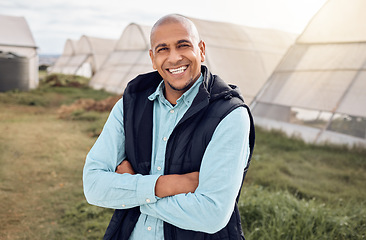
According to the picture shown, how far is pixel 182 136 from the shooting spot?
1710 millimetres

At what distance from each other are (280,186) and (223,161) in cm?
400

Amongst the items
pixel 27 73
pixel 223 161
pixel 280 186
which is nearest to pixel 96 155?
pixel 223 161

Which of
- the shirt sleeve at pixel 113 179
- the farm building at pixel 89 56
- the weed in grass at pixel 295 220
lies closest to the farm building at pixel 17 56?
the farm building at pixel 89 56

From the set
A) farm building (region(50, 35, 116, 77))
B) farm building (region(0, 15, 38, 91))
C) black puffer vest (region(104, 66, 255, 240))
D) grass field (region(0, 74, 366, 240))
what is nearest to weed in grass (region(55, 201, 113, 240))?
grass field (region(0, 74, 366, 240))

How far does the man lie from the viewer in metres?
1.65

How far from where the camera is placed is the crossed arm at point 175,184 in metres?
1.69

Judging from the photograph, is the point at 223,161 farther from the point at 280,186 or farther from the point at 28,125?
the point at 28,125

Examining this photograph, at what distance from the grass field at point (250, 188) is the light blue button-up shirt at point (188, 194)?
2.00 metres

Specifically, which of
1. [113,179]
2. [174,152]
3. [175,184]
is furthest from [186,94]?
[113,179]

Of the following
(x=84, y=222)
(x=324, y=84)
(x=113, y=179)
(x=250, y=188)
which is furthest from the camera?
(x=324, y=84)

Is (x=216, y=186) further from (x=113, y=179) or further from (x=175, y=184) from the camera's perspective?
(x=113, y=179)

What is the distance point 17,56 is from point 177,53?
17864 mm

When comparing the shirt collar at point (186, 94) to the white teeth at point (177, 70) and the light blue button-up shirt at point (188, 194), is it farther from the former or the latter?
the white teeth at point (177, 70)

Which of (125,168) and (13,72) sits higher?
(125,168)
